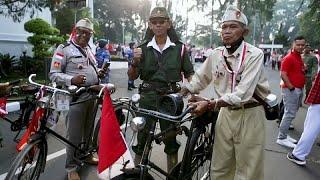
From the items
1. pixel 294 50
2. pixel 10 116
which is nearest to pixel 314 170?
pixel 294 50

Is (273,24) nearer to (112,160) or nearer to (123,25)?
(123,25)

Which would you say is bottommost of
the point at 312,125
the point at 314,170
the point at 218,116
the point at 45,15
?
the point at 314,170

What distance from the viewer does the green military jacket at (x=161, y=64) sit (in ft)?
13.7

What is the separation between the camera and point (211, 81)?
379 centimetres

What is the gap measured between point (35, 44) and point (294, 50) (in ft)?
42.9

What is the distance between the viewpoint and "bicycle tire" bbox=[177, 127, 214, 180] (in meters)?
3.46

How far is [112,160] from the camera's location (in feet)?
9.82

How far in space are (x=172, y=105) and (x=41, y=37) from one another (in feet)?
48.3

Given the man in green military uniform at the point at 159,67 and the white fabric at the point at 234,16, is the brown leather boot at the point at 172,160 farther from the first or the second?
the white fabric at the point at 234,16

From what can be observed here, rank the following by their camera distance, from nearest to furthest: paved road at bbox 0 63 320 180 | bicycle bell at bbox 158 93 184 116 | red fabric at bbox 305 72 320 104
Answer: bicycle bell at bbox 158 93 184 116, paved road at bbox 0 63 320 180, red fabric at bbox 305 72 320 104

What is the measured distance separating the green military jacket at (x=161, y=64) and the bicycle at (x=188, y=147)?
28.7 inches

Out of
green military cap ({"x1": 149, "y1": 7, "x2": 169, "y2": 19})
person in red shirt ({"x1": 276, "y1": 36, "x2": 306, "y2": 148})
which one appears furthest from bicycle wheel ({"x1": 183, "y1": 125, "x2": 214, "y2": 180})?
person in red shirt ({"x1": 276, "y1": 36, "x2": 306, "y2": 148})

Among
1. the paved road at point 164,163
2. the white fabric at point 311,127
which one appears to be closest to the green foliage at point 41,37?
the paved road at point 164,163

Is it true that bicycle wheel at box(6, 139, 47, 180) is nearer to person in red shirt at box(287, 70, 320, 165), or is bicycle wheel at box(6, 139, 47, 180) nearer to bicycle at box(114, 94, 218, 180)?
bicycle at box(114, 94, 218, 180)
